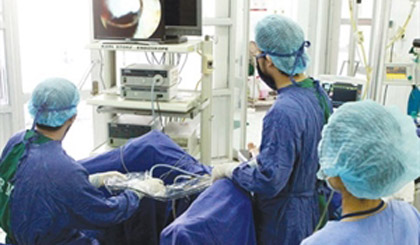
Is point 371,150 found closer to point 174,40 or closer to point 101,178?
point 101,178

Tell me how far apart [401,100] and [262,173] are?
2.59 meters

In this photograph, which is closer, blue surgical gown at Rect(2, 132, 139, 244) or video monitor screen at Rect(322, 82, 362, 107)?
blue surgical gown at Rect(2, 132, 139, 244)

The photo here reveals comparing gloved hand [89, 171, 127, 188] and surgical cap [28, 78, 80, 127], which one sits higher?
surgical cap [28, 78, 80, 127]

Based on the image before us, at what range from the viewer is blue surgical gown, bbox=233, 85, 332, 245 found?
162cm

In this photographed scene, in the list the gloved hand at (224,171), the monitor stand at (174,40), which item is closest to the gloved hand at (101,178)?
the gloved hand at (224,171)

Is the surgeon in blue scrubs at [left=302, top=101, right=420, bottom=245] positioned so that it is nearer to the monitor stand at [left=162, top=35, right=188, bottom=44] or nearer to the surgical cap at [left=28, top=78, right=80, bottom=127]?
the surgical cap at [left=28, top=78, right=80, bottom=127]

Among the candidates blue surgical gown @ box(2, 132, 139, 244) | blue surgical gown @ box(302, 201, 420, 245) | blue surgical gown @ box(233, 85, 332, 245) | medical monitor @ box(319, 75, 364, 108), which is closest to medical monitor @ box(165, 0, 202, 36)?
medical monitor @ box(319, 75, 364, 108)

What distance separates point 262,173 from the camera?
164cm

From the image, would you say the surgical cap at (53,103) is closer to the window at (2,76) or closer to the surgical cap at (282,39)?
the surgical cap at (282,39)

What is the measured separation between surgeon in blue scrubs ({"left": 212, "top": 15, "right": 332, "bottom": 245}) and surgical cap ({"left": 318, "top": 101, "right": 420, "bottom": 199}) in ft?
1.74

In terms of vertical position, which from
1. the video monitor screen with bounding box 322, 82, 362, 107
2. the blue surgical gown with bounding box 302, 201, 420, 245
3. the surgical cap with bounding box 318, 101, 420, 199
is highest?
the surgical cap with bounding box 318, 101, 420, 199

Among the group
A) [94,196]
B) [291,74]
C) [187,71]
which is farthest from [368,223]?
[187,71]

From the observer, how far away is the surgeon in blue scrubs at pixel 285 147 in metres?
1.63

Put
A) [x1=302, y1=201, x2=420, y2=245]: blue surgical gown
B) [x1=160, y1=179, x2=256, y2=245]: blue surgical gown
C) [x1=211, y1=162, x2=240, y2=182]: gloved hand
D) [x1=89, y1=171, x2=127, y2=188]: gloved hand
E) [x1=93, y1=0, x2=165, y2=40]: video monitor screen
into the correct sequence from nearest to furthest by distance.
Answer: [x1=302, y1=201, x2=420, y2=245]: blue surgical gown < [x1=160, y1=179, x2=256, y2=245]: blue surgical gown < [x1=211, y1=162, x2=240, y2=182]: gloved hand < [x1=89, y1=171, x2=127, y2=188]: gloved hand < [x1=93, y1=0, x2=165, y2=40]: video monitor screen
